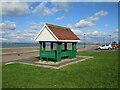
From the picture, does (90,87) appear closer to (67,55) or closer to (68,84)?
(68,84)

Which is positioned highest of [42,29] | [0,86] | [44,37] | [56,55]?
[42,29]

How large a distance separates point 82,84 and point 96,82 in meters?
0.97

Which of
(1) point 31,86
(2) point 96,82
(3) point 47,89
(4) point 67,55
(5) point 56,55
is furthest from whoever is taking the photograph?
(4) point 67,55

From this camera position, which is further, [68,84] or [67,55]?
[67,55]

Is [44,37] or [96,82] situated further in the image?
[44,37]

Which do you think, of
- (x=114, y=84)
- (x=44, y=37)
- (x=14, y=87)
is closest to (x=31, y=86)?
(x=14, y=87)

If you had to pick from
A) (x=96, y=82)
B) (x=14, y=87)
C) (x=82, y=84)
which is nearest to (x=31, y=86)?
(x=14, y=87)

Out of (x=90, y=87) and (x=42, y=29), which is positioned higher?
(x=42, y=29)

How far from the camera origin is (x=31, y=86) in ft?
21.3

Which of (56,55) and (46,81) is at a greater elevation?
(56,55)

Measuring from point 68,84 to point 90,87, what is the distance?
1.22 metres

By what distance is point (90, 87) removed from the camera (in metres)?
6.30

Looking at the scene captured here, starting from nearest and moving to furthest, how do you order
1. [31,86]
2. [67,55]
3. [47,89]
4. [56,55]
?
1. [47,89]
2. [31,86]
3. [56,55]
4. [67,55]

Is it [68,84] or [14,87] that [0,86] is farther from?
[68,84]
